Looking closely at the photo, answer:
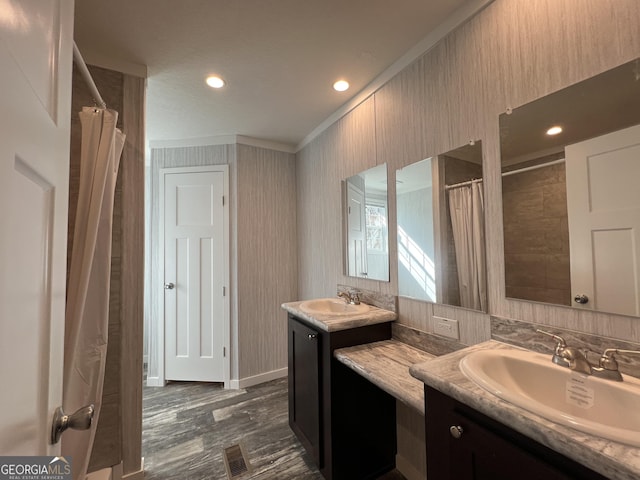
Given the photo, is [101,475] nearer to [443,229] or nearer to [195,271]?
[195,271]

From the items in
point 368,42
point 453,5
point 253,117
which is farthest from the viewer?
point 253,117

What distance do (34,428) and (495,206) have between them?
5.12 feet

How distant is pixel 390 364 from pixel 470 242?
28.0 inches

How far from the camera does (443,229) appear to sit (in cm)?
145

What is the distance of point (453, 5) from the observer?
1.31 meters

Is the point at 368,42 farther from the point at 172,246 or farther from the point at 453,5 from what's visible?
the point at 172,246

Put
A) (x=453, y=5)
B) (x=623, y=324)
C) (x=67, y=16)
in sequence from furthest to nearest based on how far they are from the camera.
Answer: (x=453, y=5)
(x=623, y=324)
(x=67, y=16)

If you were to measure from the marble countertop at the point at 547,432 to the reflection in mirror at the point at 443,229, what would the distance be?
1.81ft

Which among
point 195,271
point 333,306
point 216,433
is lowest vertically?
point 216,433

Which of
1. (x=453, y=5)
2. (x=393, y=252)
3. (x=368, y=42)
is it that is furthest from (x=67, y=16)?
(x=393, y=252)

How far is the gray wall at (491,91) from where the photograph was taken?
924 mm

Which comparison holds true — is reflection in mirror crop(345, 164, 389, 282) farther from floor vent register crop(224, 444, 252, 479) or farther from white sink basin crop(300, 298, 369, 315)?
floor vent register crop(224, 444, 252, 479)

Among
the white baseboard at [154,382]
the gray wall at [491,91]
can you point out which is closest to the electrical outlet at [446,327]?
the gray wall at [491,91]

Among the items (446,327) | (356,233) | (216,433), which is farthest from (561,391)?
(216,433)
